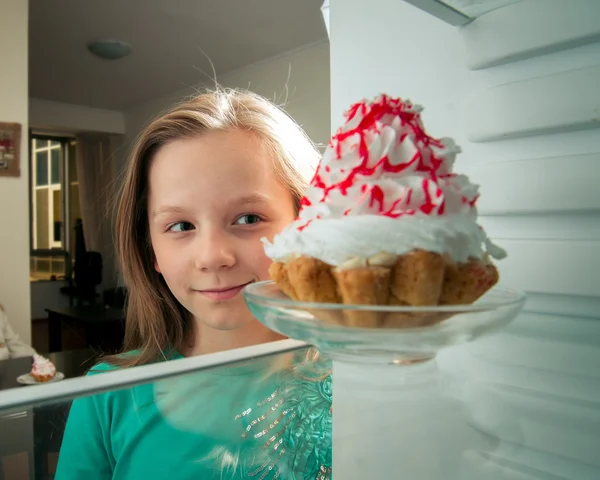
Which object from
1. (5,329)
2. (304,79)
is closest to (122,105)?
(304,79)

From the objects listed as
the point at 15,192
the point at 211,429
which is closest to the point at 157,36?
the point at 15,192

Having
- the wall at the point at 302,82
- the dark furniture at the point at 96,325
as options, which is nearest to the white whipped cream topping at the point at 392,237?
the dark furniture at the point at 96,325

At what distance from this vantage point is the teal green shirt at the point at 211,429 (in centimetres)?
36

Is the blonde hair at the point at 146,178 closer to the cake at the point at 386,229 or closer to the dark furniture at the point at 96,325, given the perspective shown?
the cake at the point at 386,229

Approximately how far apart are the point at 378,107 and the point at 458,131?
0.07 meters

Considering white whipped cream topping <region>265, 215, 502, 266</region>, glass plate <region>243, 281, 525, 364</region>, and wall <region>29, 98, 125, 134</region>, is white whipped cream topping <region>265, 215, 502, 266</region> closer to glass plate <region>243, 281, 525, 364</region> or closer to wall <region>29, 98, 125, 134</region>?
glass plate <region>243, 281, 525, 364</region>

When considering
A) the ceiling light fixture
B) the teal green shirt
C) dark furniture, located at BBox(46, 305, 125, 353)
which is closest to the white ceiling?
the ceiling light fixture

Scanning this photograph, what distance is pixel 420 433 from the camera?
1.27ft

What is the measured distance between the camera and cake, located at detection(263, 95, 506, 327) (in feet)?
0.95

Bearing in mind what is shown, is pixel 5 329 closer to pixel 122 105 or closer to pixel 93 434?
pixel 93 434

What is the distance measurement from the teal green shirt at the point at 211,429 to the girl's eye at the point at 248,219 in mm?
212

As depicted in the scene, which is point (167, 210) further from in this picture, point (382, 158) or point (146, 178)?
point (382, 158)

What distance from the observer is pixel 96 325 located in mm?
3566

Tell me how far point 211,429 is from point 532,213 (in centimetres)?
27
